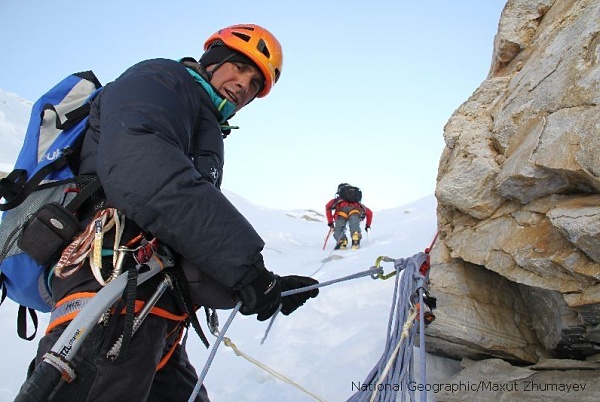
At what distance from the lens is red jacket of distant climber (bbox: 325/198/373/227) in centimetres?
1132

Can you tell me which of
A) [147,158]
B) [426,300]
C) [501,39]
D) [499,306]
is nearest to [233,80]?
[147,158]

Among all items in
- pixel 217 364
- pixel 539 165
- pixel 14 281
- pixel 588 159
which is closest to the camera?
pixel 14 281

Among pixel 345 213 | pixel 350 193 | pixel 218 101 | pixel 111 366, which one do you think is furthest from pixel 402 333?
pixel 350 193

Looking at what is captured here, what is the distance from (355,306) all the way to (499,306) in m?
2.02

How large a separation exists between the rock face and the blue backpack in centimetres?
242

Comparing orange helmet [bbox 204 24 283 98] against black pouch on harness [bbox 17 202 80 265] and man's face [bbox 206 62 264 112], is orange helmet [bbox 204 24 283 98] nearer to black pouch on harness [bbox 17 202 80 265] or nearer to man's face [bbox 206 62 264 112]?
man's face [bbox 206 62 264 112]

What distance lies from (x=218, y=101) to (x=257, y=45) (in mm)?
574

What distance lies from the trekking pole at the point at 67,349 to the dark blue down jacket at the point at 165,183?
0.26 metres

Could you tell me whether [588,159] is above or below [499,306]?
above

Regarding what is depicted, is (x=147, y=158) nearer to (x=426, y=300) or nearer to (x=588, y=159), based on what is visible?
(x=426, y=300)

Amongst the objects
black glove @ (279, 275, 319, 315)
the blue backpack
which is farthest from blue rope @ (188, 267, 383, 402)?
the blue backpack

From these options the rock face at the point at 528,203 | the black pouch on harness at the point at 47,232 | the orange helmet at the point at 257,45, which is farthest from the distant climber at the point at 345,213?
the black pouch on harness at the point at 47,232

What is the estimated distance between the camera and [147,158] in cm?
144

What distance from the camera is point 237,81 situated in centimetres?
234
